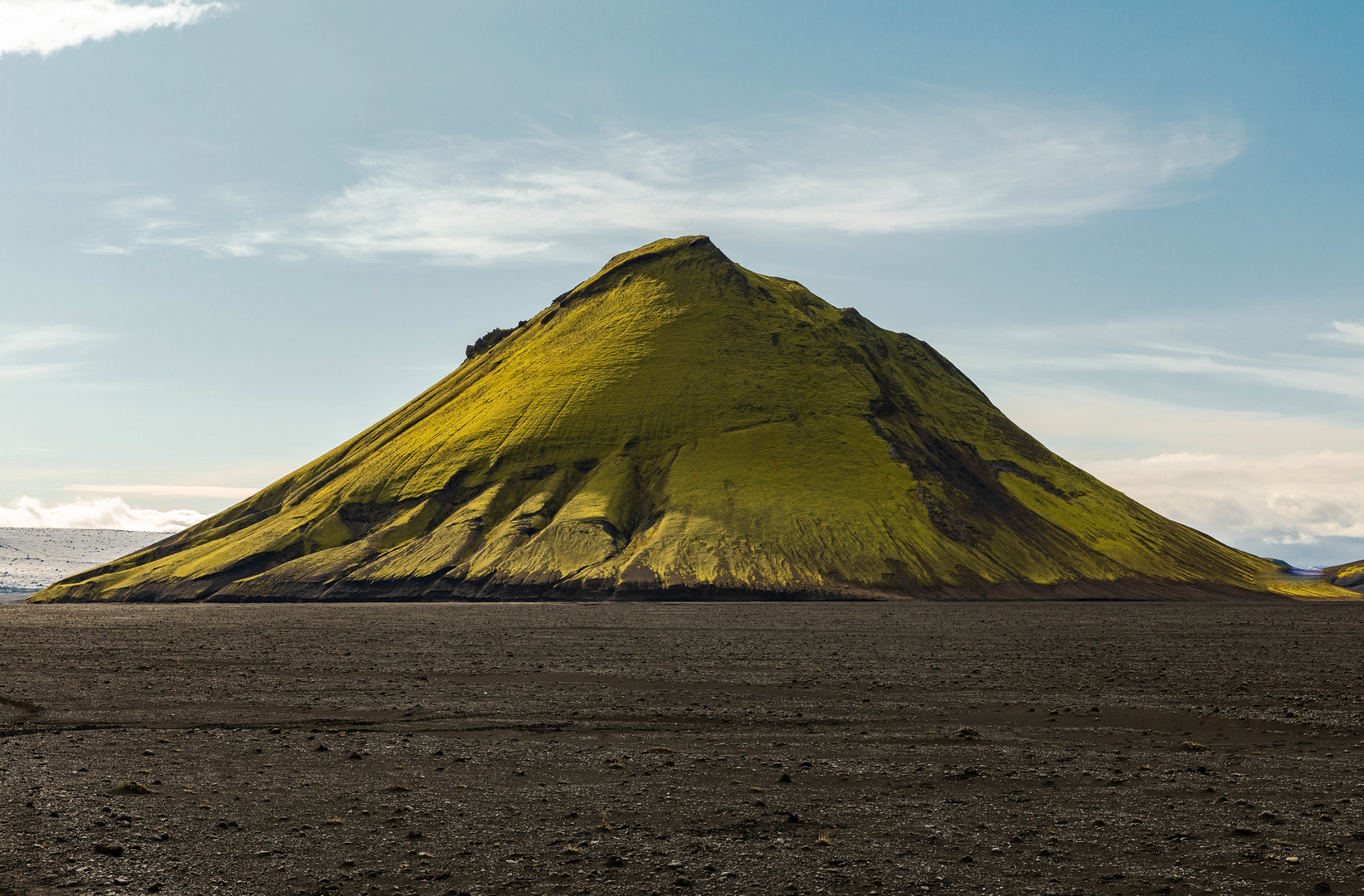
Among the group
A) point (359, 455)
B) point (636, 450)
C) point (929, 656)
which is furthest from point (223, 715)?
point (359, 455)

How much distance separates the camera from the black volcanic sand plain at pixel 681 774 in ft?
48.0

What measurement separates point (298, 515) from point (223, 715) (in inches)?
5733

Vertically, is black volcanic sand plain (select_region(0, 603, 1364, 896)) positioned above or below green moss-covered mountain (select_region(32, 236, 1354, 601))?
below

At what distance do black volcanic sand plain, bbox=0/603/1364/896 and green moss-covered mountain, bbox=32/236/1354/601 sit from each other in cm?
8224

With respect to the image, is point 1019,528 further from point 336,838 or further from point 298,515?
point 336,838

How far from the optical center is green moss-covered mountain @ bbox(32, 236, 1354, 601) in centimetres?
12950

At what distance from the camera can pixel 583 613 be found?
86.2m

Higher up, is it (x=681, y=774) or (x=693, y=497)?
(x=693, y=497)

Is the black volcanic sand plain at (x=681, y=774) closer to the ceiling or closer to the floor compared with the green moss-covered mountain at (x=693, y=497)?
closer to the floor

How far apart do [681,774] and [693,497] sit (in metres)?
123

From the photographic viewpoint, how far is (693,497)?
14350 centimetres

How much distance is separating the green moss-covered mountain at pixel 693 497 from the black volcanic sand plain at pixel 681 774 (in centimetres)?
8224

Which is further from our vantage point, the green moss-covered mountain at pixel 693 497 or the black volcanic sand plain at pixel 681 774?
the green moss-covered mountain at pixel 693 497

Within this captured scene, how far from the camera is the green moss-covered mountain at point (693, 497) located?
425ft
